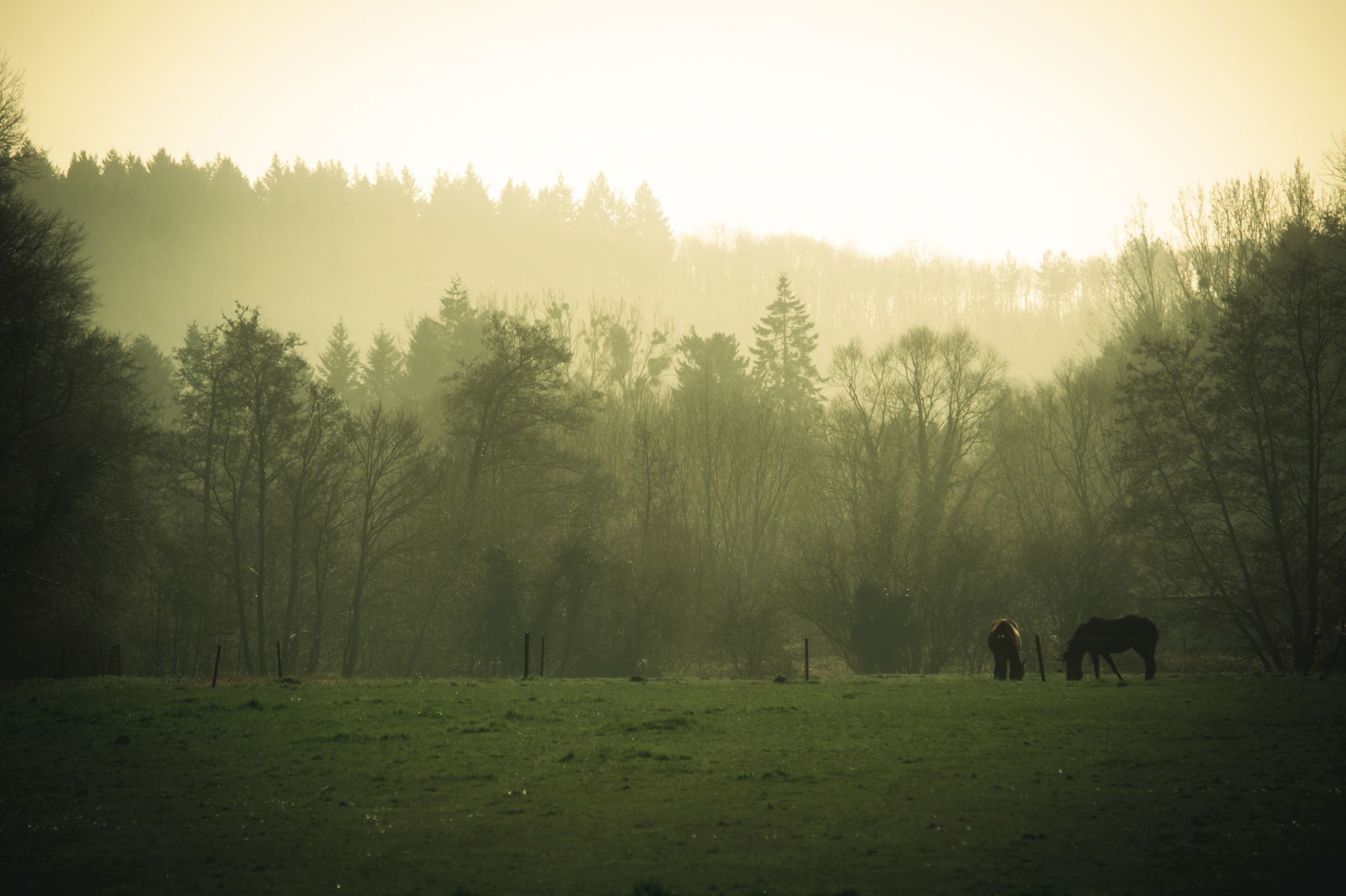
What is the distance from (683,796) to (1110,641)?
19104 millimetres

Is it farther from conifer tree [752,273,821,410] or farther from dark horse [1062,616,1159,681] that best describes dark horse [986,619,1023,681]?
conifer tree [752,273,821,410]

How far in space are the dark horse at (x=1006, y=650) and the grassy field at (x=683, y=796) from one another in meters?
6.45

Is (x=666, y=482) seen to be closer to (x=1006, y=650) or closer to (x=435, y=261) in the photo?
(x=1006, y=650)

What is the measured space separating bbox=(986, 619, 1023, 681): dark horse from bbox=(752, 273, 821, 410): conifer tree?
1776 inches

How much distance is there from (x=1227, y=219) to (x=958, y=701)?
53.6 meters

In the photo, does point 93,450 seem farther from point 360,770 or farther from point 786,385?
point 786,385

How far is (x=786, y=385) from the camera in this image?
71.9m

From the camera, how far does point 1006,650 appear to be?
2680cm

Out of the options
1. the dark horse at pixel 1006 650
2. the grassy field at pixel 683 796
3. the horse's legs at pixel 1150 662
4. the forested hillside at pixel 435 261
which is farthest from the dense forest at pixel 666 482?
the forested hillside at pixel 435 261

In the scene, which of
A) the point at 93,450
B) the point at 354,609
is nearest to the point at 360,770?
the point at 93,450

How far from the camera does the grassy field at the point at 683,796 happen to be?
8578 mm

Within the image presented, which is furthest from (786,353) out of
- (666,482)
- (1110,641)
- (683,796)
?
(683,796)

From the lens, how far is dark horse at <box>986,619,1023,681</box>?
26609 mm

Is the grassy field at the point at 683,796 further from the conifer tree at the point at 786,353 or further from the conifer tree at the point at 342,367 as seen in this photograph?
the conifer tree at the point at 342,367
